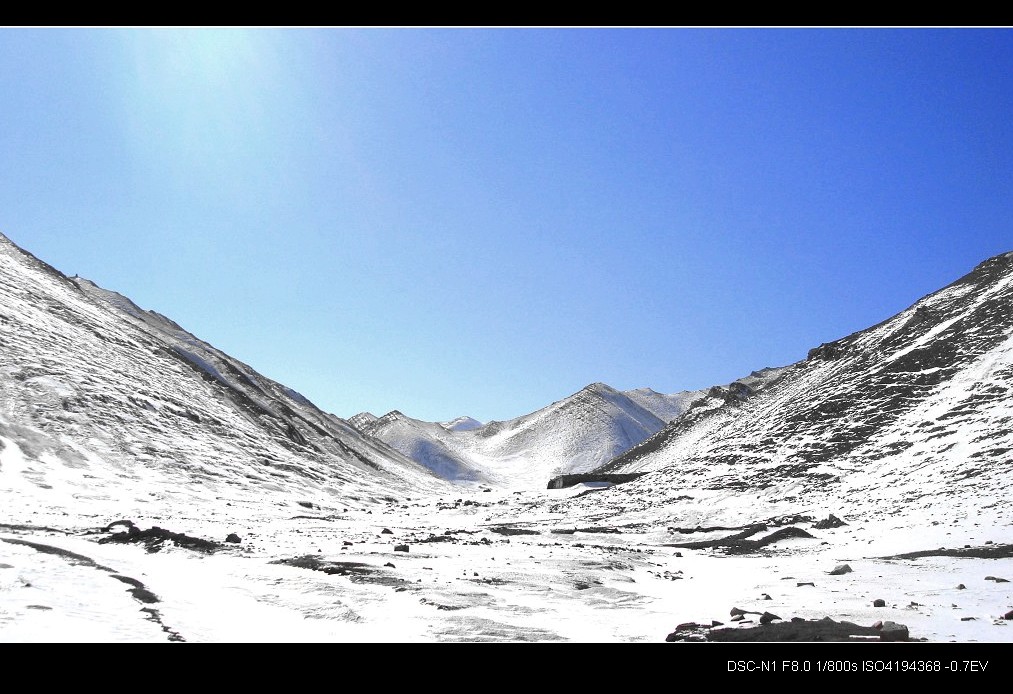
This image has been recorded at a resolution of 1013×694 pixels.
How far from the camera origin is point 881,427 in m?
59.5

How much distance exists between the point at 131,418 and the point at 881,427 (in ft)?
247

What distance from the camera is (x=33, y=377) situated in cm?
6400

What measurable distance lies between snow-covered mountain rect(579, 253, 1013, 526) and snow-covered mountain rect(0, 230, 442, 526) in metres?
37.4

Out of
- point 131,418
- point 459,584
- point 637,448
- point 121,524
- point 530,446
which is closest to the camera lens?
point 459,584

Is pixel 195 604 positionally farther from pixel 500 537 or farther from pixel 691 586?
pixel 500 537

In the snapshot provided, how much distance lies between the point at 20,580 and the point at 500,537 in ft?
85.0

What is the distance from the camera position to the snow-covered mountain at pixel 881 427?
4297 cm

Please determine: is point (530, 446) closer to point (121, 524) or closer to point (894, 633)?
point (121, 524)

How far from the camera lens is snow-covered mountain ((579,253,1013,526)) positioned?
141 feet

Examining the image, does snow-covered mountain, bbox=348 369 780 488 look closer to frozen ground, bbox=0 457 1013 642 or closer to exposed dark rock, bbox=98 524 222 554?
frozen ground, bbox=0 457 1013 642
